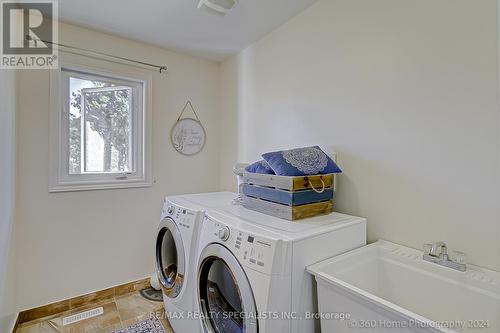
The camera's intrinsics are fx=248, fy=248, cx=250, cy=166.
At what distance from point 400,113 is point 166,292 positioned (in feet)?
5.95

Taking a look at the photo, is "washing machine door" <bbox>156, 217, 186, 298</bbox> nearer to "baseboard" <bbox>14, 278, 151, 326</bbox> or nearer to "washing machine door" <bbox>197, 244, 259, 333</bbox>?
"washing machine door" <bbox>197, 244, 259, 333</bbox>

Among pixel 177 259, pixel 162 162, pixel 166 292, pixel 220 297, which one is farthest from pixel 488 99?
pixel 162 162

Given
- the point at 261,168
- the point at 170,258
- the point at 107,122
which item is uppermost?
the point at 107,122

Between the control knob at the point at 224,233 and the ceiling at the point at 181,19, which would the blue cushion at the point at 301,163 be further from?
the ceiling at the point at 181,19

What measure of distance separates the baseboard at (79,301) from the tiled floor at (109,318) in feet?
0.09

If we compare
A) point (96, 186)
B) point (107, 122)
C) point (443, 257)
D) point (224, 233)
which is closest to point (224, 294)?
point (224, 233)

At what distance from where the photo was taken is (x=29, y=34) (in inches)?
69.1

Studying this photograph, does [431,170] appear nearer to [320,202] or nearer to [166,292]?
[320,202]

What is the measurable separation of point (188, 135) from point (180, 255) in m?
1.32

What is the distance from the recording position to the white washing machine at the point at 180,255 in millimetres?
1430

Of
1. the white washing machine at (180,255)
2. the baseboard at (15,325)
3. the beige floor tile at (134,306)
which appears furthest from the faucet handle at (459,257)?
the baseboard at (15,325)

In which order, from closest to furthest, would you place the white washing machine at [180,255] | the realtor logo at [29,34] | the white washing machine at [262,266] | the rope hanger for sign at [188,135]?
the white washing machine at [262,266] < the white washing machine at [180,255] < the realtor logo at [29,34] < the rope hanger for sign at [188,135]

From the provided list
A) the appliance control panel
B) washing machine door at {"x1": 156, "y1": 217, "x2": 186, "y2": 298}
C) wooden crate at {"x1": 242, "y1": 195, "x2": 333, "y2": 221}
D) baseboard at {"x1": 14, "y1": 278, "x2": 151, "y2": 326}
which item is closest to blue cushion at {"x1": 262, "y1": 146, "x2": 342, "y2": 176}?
wooden crate at {"x1": 242, "y1": 195, "x2": 333, "y2": 221}

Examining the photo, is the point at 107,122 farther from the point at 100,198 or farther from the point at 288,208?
the point at 288,208
